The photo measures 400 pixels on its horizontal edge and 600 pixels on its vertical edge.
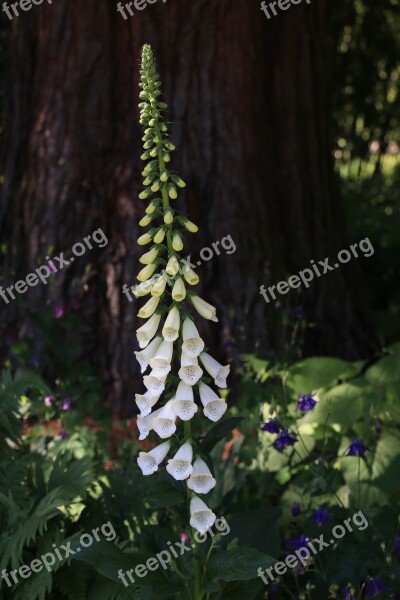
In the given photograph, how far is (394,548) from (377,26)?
10546mm

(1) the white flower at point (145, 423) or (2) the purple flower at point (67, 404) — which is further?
(2) the purple flower at point (67, 404)

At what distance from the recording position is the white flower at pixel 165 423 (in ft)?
8.12

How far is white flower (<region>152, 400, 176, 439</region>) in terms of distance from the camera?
247 centimetres

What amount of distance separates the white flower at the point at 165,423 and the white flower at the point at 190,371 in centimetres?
10

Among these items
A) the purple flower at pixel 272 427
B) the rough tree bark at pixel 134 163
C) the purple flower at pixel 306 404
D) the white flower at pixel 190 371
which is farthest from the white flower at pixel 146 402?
the rough tree bark at pixel 134 163

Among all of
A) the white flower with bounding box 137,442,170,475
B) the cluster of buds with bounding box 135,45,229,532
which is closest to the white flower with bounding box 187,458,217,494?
the cluster of buds with bounding box 135,45,229,532

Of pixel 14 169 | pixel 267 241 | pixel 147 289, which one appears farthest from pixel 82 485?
pixel 14 169

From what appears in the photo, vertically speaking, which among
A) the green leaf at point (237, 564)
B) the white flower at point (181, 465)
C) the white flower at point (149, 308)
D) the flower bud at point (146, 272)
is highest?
the flower bud at point (146, 272)

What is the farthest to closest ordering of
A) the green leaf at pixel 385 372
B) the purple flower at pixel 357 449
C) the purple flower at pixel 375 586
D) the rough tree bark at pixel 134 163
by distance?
the rough tree bark at pixel 134 163
the green leaf at pixel 385 372
the purple flower at pixel 357 449
the purple flower at pixel 375 586

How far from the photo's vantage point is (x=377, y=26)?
12.3 metres

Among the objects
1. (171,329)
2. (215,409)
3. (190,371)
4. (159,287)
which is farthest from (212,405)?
(159,287)

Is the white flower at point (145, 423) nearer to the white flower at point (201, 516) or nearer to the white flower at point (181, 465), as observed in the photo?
the white flower at point (181, 465)

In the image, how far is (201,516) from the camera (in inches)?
99.1

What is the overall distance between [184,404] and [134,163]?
3.12 meters
